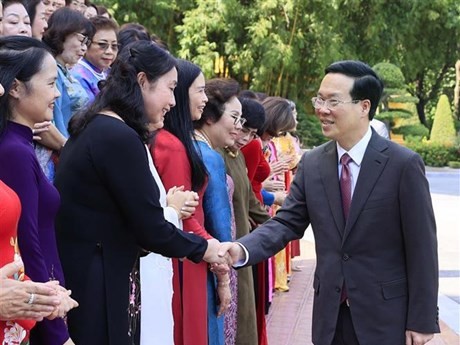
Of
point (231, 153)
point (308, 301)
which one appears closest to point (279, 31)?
point (308, 301)

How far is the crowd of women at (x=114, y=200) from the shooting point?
8.26 ft

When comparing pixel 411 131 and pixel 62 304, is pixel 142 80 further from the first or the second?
pixel 411 131

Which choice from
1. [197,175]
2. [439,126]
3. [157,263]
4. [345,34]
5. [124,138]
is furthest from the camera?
[439,126]

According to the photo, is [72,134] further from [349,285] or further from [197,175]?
[349,285]

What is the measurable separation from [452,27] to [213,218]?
23.1 m

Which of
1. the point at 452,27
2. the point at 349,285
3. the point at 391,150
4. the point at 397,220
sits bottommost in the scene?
the point at 452,27

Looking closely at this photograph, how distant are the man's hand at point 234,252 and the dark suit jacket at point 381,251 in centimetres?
43

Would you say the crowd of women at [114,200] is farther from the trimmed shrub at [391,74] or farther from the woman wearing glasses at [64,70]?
the trimmed shrub at [391,74]

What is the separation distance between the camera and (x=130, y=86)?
3.05 metres

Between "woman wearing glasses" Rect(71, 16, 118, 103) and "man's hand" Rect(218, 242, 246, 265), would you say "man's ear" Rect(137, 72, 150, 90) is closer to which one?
"man's hand" Rect(218, 242, 246, 265)

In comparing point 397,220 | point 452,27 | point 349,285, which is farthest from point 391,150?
point 452,27

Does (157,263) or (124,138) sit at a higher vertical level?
(124,138)

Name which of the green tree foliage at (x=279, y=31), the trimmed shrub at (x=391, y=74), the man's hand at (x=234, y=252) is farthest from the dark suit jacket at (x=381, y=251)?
the trimmed shrub at (x=391, y=74)

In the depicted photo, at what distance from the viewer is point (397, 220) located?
10.2ft
